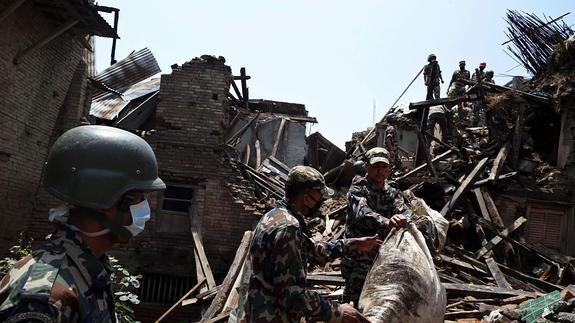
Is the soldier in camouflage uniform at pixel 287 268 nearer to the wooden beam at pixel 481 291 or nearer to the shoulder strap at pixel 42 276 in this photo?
the shoulder strap at pixel 42 276

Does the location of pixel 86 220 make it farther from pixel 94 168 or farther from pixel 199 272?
pixel 199 272

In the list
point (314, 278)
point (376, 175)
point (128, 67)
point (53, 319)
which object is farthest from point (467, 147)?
point (53, 319)

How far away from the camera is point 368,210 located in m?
3.56

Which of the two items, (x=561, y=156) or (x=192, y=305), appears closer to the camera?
(x=192, y=305)

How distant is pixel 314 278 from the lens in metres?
6.89

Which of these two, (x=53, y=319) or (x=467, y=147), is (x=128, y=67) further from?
(x=53, y=319)

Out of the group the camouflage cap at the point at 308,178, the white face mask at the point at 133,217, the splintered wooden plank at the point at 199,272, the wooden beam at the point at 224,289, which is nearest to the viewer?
the white face mask at the point at 133,217

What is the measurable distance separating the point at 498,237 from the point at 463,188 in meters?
1.20

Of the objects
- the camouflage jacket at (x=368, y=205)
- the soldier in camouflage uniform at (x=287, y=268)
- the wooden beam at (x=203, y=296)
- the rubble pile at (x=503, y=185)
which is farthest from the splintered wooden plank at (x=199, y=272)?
the soldier in camouflage uniform at (x=287, y=268)

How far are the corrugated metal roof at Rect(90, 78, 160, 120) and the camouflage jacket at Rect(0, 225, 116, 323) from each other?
11.4 m

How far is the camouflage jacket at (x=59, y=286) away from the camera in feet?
3.95

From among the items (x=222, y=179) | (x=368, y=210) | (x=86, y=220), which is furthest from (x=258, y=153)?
(x=86, y=220)

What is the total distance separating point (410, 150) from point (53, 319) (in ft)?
51.4

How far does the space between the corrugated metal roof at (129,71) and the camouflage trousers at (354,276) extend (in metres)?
11.5
